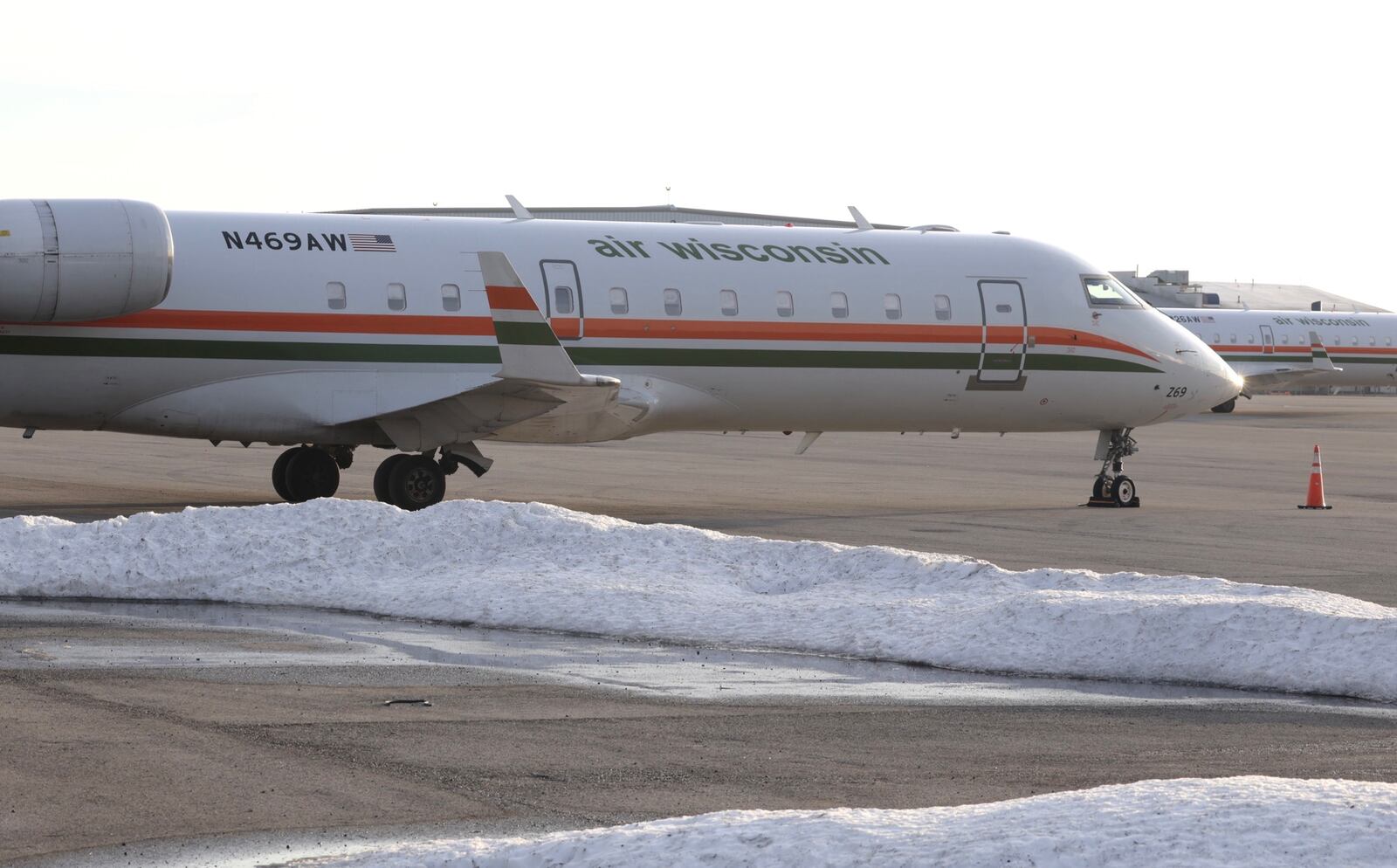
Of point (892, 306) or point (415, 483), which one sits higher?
point (892, 306)

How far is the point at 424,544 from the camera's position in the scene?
13.0 m

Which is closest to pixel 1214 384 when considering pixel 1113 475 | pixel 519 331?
pixel 1113 475

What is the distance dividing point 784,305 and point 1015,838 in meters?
15.2

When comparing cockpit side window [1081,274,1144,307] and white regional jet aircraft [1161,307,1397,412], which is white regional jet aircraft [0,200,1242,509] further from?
white regional jet aircraft [1161,307,1397,412]

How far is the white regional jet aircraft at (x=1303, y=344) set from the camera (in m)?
61.4

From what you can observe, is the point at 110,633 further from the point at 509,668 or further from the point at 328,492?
the point at 328,492

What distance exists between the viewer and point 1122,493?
22484mm

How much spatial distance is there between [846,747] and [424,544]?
6087 millimetres

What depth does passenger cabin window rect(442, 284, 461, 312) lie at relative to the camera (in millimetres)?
18734

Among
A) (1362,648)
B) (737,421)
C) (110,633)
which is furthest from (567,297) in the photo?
(1362,648)

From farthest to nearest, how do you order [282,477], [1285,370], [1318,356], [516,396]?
[1318,356], [1285,370], [282,477], [516,396]

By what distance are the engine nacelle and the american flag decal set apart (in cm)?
206

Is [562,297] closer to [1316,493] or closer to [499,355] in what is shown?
[499,355]

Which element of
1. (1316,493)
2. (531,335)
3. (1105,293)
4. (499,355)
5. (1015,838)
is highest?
(1105,293)
